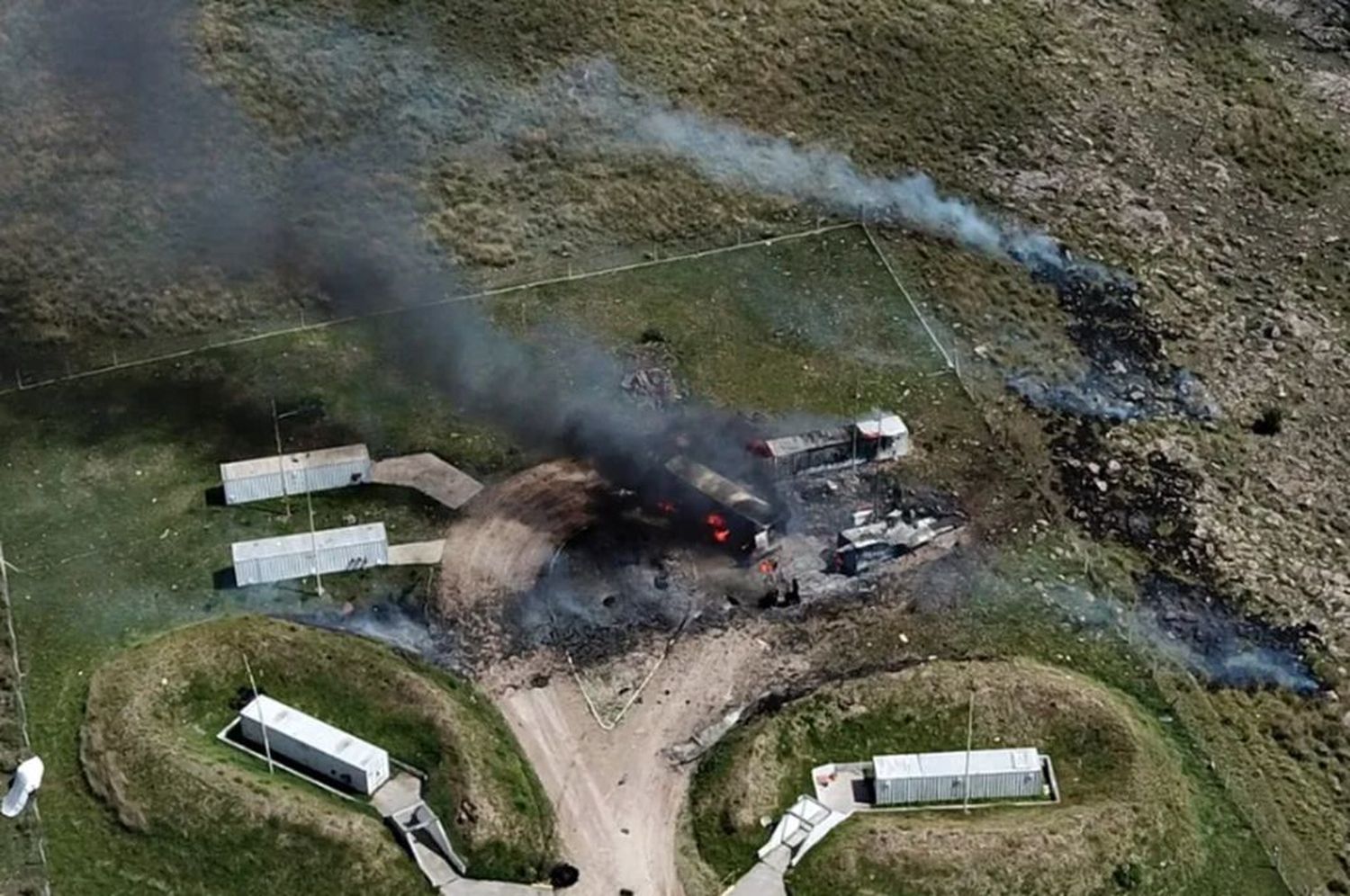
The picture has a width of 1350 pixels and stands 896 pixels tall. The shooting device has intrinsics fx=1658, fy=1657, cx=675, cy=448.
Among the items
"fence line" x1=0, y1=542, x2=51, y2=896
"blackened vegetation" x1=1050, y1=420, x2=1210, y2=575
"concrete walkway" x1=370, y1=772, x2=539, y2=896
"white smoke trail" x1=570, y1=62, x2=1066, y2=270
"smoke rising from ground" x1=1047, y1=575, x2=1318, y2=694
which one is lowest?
"fence line" x1=0, y1=542, x2=51, y2=896

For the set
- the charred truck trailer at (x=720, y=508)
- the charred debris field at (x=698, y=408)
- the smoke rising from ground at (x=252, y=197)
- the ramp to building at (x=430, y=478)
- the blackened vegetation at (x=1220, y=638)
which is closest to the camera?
the charred debris field at (x=698, y=408)

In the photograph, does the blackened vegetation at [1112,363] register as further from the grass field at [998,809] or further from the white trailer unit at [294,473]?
the white trailer unit at [294,473]

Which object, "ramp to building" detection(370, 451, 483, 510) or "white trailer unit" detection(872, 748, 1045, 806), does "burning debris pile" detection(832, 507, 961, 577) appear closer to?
"white trailer unit" detection(872, 748, 1045, 806)

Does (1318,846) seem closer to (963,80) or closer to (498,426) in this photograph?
(498,426)

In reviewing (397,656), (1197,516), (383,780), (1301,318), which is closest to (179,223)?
(397,656)

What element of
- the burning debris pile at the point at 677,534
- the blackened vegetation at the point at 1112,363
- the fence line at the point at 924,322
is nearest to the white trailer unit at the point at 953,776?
the burning debris pile at the point at 677,534

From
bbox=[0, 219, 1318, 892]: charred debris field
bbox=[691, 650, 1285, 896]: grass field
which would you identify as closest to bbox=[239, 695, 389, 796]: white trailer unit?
bbox=[0, 219, 1318, 892]: charred debris field

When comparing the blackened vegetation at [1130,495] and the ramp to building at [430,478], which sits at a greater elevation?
the blackened vegetation at [1130,495]
